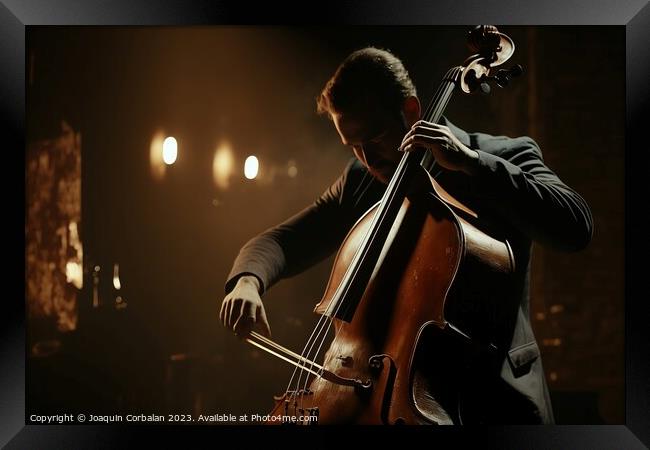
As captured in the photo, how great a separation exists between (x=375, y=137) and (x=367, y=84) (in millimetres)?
163

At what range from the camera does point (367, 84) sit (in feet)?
6.57

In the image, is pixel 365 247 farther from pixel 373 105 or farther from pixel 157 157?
pixel 157 157

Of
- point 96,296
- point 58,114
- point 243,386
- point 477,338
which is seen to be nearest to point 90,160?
point 58,114

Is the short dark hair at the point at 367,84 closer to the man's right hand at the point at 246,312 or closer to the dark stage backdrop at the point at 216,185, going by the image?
the dark stage backdrop at the point at 216,185

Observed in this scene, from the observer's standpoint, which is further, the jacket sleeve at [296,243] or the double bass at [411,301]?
the jacket sleeve at [296,243]

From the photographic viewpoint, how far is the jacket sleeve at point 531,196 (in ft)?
6.25

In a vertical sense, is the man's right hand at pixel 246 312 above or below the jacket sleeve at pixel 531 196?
below

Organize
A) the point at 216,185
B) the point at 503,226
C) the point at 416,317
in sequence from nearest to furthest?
the point at 416,317
the point at 503,226
the point at 216,185

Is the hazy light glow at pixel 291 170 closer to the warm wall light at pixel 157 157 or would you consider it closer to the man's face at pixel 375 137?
the man's face at pixel 375 137

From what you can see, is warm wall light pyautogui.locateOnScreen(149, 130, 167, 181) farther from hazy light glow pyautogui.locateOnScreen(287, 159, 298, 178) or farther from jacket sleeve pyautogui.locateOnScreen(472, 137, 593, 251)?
jacket sleeve pyautogui.locateOnScreen(472, 137, 593, 251)


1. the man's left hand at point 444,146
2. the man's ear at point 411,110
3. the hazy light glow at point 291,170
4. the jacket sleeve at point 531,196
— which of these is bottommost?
the jacket sleeve at point 531,196

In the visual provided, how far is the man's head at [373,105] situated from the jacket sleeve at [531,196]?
10.0 inches

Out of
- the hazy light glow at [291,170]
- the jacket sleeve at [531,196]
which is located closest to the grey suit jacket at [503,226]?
the jacket sleeve at [531,196]
